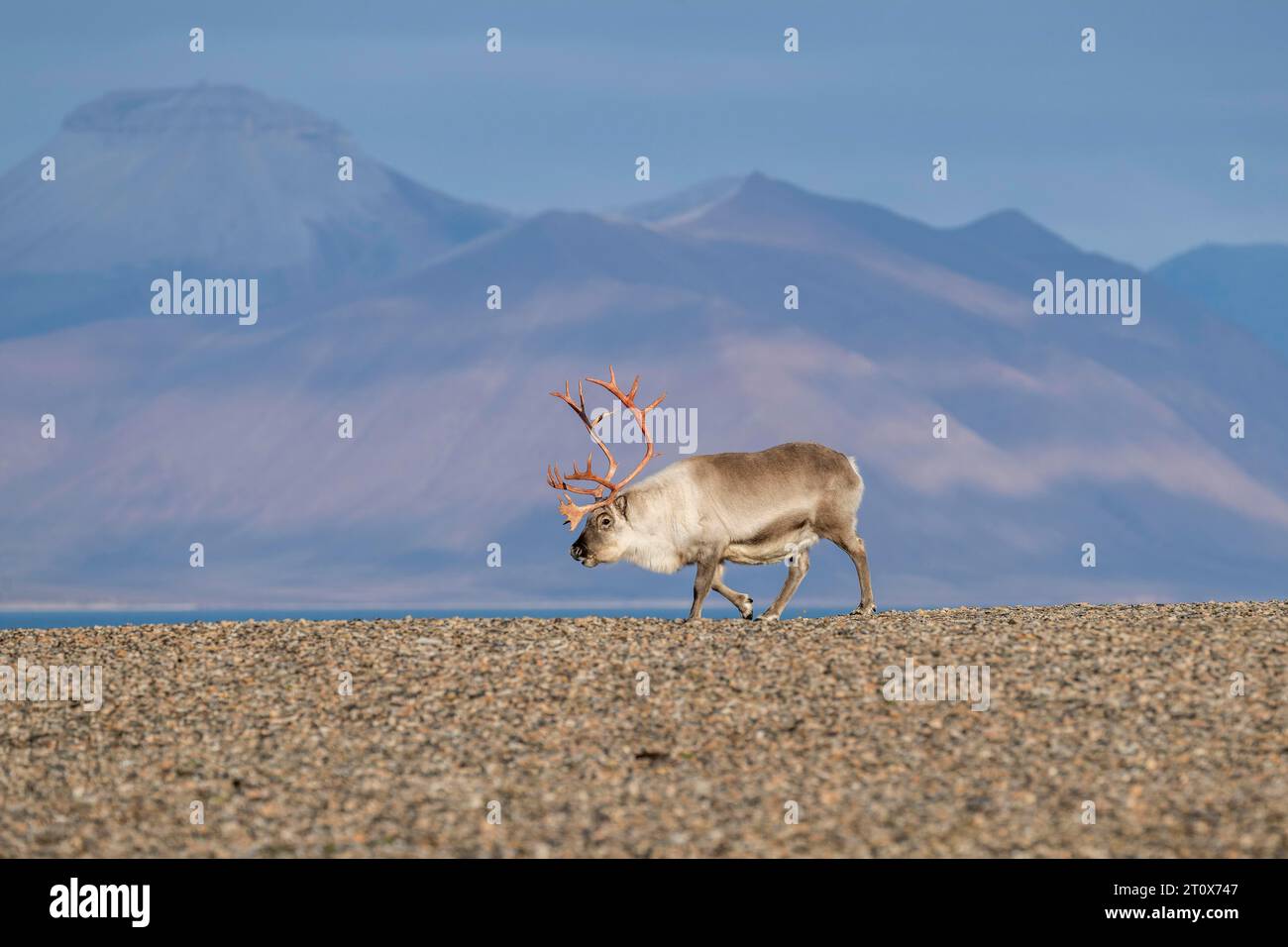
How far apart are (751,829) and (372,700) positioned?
16.8ft

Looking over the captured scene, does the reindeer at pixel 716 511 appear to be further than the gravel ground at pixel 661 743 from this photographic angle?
Yes

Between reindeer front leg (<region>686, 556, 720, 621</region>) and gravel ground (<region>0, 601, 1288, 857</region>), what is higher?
reindeer front leg (<region>686, 556, 720, 621</region>)

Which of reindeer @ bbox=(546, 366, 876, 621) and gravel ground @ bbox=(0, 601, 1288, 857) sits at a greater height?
reindeer @ bbox=(546, 366, 876, 621)

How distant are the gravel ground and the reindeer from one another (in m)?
0.80

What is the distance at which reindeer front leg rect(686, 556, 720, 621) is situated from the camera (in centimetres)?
1802

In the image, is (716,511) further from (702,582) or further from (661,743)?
(661,743)

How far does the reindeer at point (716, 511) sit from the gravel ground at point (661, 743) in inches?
31.5

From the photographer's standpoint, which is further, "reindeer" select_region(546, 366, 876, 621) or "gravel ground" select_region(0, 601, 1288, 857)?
"reindeer" select_region(546, 366, 876, 621)

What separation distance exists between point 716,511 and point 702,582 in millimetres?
837

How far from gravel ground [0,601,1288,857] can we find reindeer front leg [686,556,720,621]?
483mm

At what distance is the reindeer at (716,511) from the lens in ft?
59.2

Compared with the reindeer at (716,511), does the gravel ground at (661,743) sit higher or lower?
lower

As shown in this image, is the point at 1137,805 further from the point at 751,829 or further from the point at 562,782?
the point at 562,782

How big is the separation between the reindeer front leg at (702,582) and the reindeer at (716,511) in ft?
0.04
